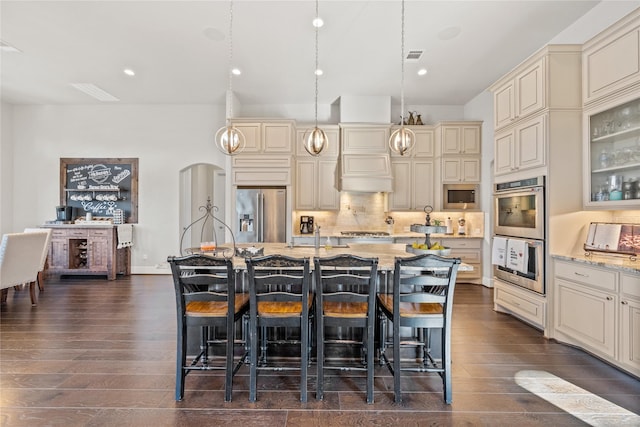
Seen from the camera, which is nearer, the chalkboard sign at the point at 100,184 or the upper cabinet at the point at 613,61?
the upper cabinet at the point at 613,61

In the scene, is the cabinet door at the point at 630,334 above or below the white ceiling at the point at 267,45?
below

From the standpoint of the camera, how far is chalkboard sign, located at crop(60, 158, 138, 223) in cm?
641

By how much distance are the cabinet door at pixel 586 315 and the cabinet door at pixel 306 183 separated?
12.2 feet

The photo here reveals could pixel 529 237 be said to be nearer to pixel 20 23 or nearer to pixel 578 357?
pixel 578 357

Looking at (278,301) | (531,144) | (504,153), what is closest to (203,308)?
(278,301)

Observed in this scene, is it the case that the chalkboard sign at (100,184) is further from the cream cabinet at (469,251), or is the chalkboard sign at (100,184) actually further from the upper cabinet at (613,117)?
the upper cabinet at (613,117)

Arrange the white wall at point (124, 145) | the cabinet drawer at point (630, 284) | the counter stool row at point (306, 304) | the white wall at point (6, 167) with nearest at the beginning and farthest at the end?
the counter stool row at point (306, 304) < the cabinet drawer at point (630, 284) < the white wall at point (6, 167) < the white wall at point (124, 145)

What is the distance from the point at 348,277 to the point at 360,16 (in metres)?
2.93

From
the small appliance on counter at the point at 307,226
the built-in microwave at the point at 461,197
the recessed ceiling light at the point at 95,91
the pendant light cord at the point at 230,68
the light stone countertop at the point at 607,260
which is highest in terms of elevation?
the recessed ceiling light at the point at 95,91

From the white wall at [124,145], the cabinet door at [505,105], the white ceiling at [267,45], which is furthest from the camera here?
the white wall at [124,145]

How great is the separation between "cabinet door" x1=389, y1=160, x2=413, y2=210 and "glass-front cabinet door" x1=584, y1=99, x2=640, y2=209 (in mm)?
2907

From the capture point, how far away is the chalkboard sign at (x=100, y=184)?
6.41 meters

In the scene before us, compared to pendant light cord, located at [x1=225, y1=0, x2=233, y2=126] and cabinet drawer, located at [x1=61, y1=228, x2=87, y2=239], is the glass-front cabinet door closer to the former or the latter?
pendant light cord, located at [x1=225, y1=0, x2=233, y2=126]

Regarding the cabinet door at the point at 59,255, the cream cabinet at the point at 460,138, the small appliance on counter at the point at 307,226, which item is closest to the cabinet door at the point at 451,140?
the cream cabinet at the point at 460,138
